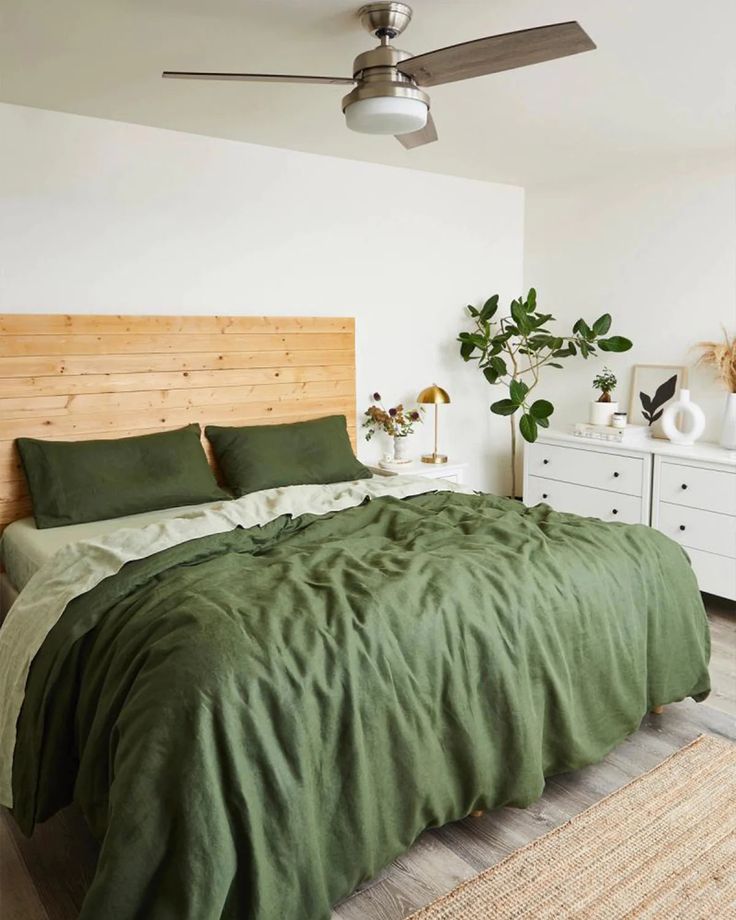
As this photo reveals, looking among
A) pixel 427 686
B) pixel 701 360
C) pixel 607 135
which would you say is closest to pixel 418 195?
pixel 607 135

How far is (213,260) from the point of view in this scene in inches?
151

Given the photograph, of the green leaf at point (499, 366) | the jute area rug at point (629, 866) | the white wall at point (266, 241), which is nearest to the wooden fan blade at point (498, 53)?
the white wall at point (266, 241)

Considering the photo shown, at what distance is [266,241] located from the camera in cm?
400

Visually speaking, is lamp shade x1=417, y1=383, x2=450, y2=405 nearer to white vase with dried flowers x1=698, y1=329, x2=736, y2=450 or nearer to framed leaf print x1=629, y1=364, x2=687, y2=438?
framed leaf print x1=629, y1=364, x2=687, y2=438

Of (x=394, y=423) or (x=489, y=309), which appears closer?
(x=394, y=423)

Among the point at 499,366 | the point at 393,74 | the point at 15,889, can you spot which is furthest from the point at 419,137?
the point at 15,889

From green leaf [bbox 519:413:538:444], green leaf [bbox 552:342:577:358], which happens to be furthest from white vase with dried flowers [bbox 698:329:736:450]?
green leaf [bbox 519:413:538:444]

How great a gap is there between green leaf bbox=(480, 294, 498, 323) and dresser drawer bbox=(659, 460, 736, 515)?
4.71 feet

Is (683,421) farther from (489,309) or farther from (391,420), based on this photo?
(391,420)

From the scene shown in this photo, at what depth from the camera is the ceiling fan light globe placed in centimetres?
227

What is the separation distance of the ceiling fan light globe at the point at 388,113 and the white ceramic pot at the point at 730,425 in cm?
239

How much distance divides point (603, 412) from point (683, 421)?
17.4 inches

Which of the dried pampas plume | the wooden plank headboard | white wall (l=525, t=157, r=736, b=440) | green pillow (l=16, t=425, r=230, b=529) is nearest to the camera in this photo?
green pillow (l=16, t=425, r=230, b=529)

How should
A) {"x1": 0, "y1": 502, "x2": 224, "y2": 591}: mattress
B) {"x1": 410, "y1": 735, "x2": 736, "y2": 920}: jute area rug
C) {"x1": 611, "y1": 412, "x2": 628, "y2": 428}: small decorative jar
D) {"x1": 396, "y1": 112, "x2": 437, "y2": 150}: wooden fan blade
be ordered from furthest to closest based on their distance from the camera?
{"x1": 611, "y1": 412, "x2": 628, "y2": 428}: small decorative jar, {"x1": 0, "y1": 502, "x2": 224, "y2": 591}: mattress, {"x1": 396, "y1": 112, "x2": 437, "y2": 150}: wooden fan blade, {"x1": 410, "y1": 735, "x2": 736, "y2": 920}: jute area rug
